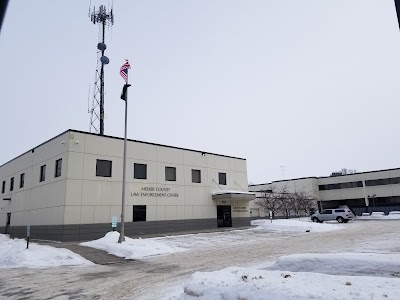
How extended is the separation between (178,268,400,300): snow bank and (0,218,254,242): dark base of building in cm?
1968

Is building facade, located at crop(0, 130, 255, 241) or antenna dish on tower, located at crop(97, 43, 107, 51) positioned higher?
antenna dish on tower, located at crop(97, 43, 107, 51)

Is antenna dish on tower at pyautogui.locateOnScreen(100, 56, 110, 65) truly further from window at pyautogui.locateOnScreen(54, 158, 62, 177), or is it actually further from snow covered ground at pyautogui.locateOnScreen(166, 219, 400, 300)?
snow covered ground at pyautogui.locateOnScreen(166, 219, 400, 300)

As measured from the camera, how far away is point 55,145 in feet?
89.5

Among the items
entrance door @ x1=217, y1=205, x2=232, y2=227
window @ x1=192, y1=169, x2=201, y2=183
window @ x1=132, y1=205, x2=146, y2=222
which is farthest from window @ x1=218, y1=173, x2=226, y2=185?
window @ x1=132, y1=205, x2=146, y2=222

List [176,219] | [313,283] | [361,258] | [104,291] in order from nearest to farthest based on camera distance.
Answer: [313,283] < [361,258] < [104,291] < [176,219]

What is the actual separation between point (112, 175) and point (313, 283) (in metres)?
23.7

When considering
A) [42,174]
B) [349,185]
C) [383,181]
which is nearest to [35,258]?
[42,174]

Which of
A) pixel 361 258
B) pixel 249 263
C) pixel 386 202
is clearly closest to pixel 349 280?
pixel 361 258

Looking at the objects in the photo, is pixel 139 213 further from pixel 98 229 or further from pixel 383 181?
pixel 383 181

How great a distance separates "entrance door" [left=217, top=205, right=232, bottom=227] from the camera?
36.2m

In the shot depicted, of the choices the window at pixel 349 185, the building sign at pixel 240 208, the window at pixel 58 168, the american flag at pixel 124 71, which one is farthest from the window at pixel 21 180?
the window at pixel 349 185

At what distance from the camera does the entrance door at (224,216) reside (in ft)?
119

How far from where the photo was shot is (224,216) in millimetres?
36594

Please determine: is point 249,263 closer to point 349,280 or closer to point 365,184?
point 349,280
